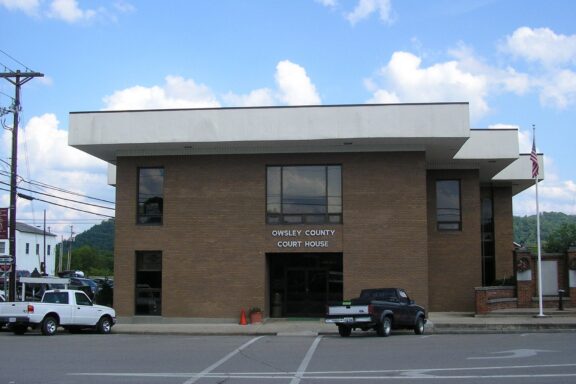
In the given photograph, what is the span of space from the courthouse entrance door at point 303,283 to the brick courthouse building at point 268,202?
46 mm

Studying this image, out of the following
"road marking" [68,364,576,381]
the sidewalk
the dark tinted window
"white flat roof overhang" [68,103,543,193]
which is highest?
"white flat roof overhang" [68,103,543,193]

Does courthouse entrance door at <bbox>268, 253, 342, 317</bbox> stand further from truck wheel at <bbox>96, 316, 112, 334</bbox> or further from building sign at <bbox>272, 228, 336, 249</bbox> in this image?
truck wheel at <bbox>96, 316, 112, 334</bbox>

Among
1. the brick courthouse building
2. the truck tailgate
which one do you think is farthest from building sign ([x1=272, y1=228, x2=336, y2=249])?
the truck tailgate

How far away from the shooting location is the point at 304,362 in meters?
14.7

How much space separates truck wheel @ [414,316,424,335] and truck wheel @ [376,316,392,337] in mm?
1543

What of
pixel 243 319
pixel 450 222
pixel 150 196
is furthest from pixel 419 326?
pixel 150 196

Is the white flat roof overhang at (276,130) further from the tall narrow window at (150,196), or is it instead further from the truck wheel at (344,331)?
the truck wheel at (344,331)

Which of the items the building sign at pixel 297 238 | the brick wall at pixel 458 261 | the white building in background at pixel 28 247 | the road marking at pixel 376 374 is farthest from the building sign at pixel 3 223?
the white building in background at pixel 28 247

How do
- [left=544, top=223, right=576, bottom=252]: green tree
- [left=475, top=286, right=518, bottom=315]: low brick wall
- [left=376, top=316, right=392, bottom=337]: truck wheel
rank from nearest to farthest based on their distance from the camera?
[left=376, top=316, right=392, bottom=337]: truck wheel < [left=475, top=286, right=518, bottom=315]: low brick wall < [left=544, top=223, right=576, bottom=252]: green tree

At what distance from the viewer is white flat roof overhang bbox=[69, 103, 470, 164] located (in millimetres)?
26609

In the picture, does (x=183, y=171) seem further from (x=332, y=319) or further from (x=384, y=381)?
(x=384, y=381)

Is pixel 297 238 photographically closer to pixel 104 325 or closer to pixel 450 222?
pixel 104 325

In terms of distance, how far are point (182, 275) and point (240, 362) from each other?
14057 millimetres

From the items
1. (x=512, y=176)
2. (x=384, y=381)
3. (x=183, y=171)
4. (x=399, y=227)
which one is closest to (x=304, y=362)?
(x=384, y=381)
